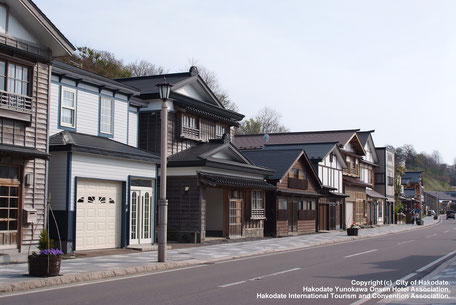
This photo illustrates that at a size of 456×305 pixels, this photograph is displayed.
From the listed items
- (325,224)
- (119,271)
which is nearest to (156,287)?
(119,271)

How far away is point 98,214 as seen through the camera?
2072cm

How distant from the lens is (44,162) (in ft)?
59.7

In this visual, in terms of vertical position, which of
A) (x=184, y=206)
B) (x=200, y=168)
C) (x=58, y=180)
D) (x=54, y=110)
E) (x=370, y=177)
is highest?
(x=54, y=110)

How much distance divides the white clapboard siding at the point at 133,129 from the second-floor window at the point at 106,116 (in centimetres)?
174

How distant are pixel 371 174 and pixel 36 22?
1924 inches

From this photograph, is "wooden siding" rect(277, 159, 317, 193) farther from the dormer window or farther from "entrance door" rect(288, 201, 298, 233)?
the dormer window

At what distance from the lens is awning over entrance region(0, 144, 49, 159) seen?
16.2m

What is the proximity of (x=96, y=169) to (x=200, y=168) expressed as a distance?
248 inches

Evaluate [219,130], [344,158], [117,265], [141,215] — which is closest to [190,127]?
[219,130]

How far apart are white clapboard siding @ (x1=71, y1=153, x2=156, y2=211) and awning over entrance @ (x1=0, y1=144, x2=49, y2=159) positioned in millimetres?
1916

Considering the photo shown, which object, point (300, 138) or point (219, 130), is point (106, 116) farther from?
point (300, 138)

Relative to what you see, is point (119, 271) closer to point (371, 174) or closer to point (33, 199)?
point (33, 199)

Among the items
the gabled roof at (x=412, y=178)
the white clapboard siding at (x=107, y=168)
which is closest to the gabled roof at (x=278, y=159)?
the white clapboard siding at (x=107, y=168)

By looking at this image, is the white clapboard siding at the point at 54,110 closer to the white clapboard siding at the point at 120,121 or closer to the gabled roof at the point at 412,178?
the white clapboard siding at the point at 120,121
